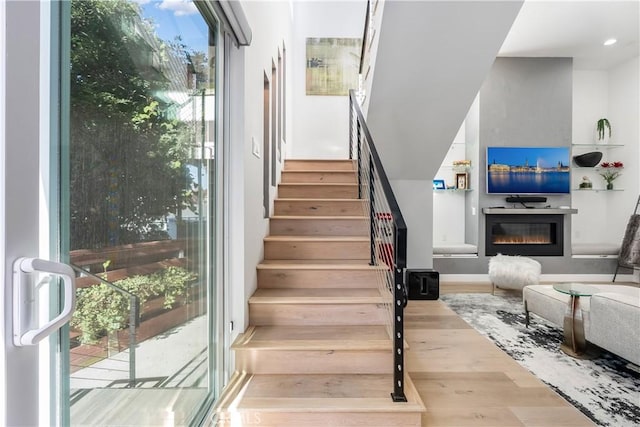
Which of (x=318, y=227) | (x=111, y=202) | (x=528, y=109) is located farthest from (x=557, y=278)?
(x=111, y=202)

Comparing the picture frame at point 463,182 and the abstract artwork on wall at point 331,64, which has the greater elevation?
the abstract artwork on wall at point 331,64

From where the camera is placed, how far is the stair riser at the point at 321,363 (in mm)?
1724

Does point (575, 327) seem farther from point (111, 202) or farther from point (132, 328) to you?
point (111, 202)

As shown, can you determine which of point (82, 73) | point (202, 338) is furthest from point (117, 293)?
point (202, 338)

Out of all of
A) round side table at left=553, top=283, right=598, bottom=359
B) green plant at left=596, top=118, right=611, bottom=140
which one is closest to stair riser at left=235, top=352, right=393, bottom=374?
round side table at left=553, top=283, right=598, bottom=359

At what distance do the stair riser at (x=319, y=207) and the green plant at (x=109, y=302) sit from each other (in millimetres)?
2038

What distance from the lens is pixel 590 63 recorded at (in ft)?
17.0

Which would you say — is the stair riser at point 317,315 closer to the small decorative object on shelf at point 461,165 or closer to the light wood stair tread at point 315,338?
the light wood stair tread at point 315,338

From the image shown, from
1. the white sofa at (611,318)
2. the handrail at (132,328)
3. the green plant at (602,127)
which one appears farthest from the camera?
the green plant at (602,127)

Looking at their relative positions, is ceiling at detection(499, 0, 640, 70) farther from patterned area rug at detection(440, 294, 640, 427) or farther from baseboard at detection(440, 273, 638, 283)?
patterned area rug at detection(440, 294, 640, 427)

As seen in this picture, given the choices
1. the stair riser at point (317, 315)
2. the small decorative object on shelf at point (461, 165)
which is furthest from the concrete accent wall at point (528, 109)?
the stair riser at point (317, 315)

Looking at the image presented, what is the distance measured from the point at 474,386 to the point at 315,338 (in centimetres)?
107

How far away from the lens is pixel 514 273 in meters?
4.02

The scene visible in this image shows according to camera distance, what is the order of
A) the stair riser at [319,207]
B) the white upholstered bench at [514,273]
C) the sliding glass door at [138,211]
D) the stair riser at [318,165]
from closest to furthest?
1. the sliding glass door at [138,211]
2. the stair riser at [319,207]
3. the white upholstered bench at [514,273]
4. the stair riser at [318,165]
